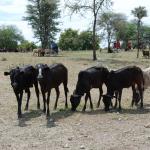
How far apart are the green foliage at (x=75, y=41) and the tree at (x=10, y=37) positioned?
728 inches

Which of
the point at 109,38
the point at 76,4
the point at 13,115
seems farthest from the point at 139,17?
the point at 13,115

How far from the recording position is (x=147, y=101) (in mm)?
18547

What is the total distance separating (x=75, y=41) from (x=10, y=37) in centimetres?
3881

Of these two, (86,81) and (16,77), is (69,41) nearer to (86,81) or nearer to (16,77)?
(86,81)

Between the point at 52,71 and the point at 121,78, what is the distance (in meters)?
2.30

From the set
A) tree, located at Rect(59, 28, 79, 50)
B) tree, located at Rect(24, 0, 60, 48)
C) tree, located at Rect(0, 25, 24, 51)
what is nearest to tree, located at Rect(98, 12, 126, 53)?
tree, located at Rect(24, 0, 60, 48)

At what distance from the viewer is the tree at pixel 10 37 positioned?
426ft

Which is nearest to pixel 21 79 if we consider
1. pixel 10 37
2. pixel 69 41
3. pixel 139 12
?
pixel 139 12

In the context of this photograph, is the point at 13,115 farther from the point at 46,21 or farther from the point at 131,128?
the point at 46,21

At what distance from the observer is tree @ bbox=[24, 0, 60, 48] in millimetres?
76394

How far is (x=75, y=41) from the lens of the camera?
99.6 meters

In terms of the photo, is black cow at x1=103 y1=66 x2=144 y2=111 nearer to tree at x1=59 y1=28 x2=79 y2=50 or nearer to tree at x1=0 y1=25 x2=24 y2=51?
tree at x1=59 y1=28 x2=79 y2=50

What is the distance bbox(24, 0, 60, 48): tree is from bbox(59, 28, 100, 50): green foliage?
1020cm

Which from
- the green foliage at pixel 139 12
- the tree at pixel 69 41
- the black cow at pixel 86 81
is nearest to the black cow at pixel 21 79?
the black cow at pixel 86 81
